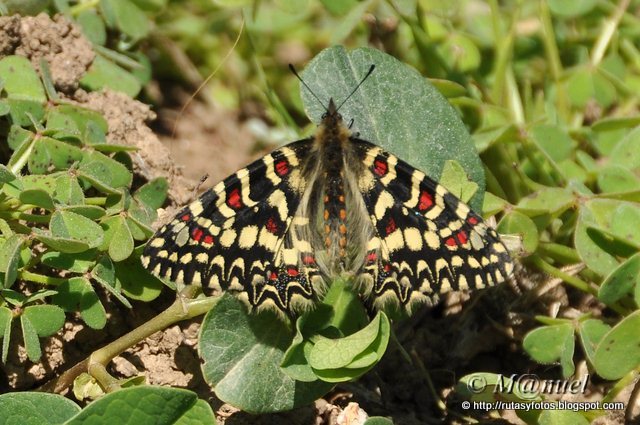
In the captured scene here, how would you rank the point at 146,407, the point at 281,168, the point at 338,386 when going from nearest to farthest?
the point at 146,407 → the point at 281,168 → the point at 338,386

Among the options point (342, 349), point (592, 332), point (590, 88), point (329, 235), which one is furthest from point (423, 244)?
point (590, 88)

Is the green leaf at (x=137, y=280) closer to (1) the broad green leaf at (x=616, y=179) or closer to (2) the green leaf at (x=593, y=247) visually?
(2) the green leaf at (x=593, y=247)

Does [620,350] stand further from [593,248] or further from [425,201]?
[425,201]

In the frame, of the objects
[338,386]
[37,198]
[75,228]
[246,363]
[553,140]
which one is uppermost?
[37,198]

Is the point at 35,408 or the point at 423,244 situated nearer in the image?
the point at 35,408

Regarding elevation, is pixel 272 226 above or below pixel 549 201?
above

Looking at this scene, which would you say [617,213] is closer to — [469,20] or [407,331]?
[407,331]
